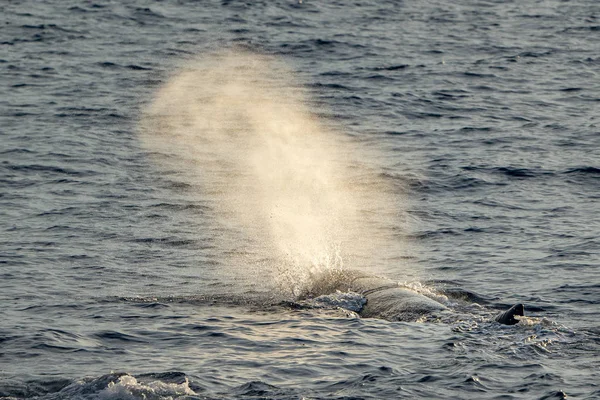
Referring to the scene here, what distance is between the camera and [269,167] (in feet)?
119

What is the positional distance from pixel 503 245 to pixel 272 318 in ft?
26.2

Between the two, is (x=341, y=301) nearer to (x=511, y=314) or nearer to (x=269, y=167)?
(x=511, y=314)

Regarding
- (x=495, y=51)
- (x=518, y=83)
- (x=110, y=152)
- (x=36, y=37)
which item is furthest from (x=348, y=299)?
(x=36, y=37)

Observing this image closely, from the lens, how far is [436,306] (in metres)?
23.0

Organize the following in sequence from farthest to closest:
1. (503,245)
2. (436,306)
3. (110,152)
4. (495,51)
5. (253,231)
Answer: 1. (495,51)
2. (110,152)
3. (253,231)
4. (503,245)
5. (436,306)

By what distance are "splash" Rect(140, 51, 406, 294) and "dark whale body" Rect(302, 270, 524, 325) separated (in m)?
0.70

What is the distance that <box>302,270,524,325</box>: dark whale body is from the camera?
2252 cm

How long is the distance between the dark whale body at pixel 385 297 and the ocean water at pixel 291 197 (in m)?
0.44

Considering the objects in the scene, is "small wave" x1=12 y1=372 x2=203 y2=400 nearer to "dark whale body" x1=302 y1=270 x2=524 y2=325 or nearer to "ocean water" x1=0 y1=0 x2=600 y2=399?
"ocean water" x1=0 y1=0 x2=600 y2=399

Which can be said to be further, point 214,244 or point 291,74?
point 291,74

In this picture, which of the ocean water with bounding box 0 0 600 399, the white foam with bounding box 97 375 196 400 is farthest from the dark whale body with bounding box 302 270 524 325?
the white foam with bounding box 97 375 196 400

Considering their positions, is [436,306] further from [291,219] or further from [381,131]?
[381,131]

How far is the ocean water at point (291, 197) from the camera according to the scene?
19828 millimetres

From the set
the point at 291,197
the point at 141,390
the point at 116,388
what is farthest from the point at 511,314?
the point at 291,197
